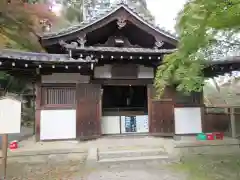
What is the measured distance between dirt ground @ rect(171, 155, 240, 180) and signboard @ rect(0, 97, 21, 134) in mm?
3891

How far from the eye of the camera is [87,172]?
5.55 m

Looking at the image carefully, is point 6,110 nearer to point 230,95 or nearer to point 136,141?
point 136,141

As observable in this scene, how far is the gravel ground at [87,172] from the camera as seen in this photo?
5156 millimetres

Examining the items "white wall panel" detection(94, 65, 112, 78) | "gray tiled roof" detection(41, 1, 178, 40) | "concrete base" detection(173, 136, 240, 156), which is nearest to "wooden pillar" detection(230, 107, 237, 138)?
"concrete base" detection(173, 136, 240, 156)

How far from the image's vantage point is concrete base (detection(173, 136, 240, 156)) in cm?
709

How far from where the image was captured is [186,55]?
3547 mm

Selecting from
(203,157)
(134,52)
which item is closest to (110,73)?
(134,52)

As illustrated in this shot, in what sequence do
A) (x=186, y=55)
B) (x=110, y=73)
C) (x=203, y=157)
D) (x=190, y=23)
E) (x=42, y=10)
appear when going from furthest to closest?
1. (x=42, y=10)
2. (x=110, y=73)
3. (x=203, y=157)
4. (x=186, y=55)
5. (x=190, y=23)

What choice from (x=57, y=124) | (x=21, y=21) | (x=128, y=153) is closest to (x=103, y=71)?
(x=57, y=124)

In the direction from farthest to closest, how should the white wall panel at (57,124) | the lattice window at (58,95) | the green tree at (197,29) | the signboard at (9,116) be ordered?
the lattice window at (58,95) < the white wall panel at (57,124) < the signboard at (9,116) < the green tree at (197,29)

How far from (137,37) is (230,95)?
43.8 ft

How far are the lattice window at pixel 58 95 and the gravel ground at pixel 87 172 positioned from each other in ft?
7.07

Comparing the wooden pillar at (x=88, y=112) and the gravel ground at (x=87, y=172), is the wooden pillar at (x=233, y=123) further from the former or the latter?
the wooden pillar at (x=88, y=112)

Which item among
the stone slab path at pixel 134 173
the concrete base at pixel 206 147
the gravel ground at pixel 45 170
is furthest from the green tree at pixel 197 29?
the concrete base at pixel 206 147
